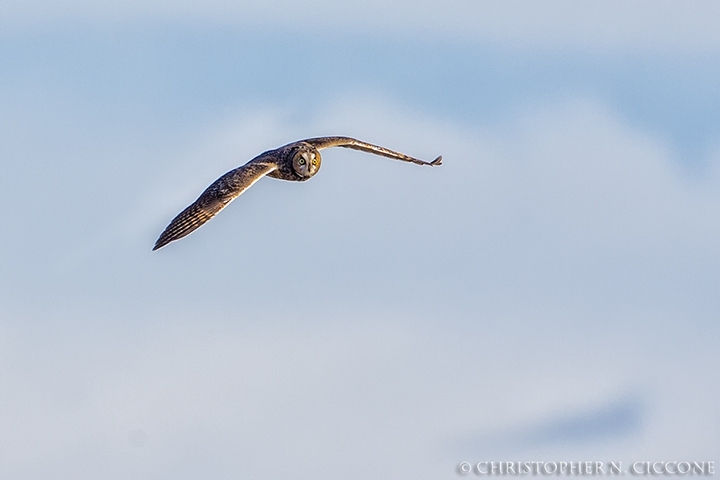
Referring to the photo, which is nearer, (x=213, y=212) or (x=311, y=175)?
(x=213, y=212)

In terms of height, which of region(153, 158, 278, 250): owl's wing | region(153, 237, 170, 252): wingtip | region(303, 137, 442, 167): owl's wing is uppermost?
region(303, 137, 442, 167): owl's wing

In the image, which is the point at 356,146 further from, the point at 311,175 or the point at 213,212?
the point at 213,212

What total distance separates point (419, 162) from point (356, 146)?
3583mm

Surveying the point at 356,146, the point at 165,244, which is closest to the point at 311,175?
the point at 356,146

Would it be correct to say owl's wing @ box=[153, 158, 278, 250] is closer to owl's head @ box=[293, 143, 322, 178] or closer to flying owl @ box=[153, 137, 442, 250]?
flying owl @ box=[153, 137, 442, 250]

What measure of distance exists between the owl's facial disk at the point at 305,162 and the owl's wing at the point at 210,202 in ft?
9.05

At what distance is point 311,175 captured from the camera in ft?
199

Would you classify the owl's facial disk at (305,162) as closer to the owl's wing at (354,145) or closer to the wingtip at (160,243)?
the owl's wing at (354,145)

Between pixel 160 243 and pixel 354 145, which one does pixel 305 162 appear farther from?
pixel 160 243

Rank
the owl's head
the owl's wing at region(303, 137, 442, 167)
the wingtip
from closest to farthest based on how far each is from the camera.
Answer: the wingtip, the owl's head, the owl's wing at region(303, 137, 442, 167)

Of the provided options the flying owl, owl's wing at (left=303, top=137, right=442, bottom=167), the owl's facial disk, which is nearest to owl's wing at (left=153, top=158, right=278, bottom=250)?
the flying owl

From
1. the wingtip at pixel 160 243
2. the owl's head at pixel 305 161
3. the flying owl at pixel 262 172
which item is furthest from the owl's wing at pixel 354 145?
the wingtip at pixel 160 243

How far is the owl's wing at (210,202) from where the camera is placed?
54.7 meters

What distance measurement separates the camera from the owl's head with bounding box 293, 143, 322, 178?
198 feet
